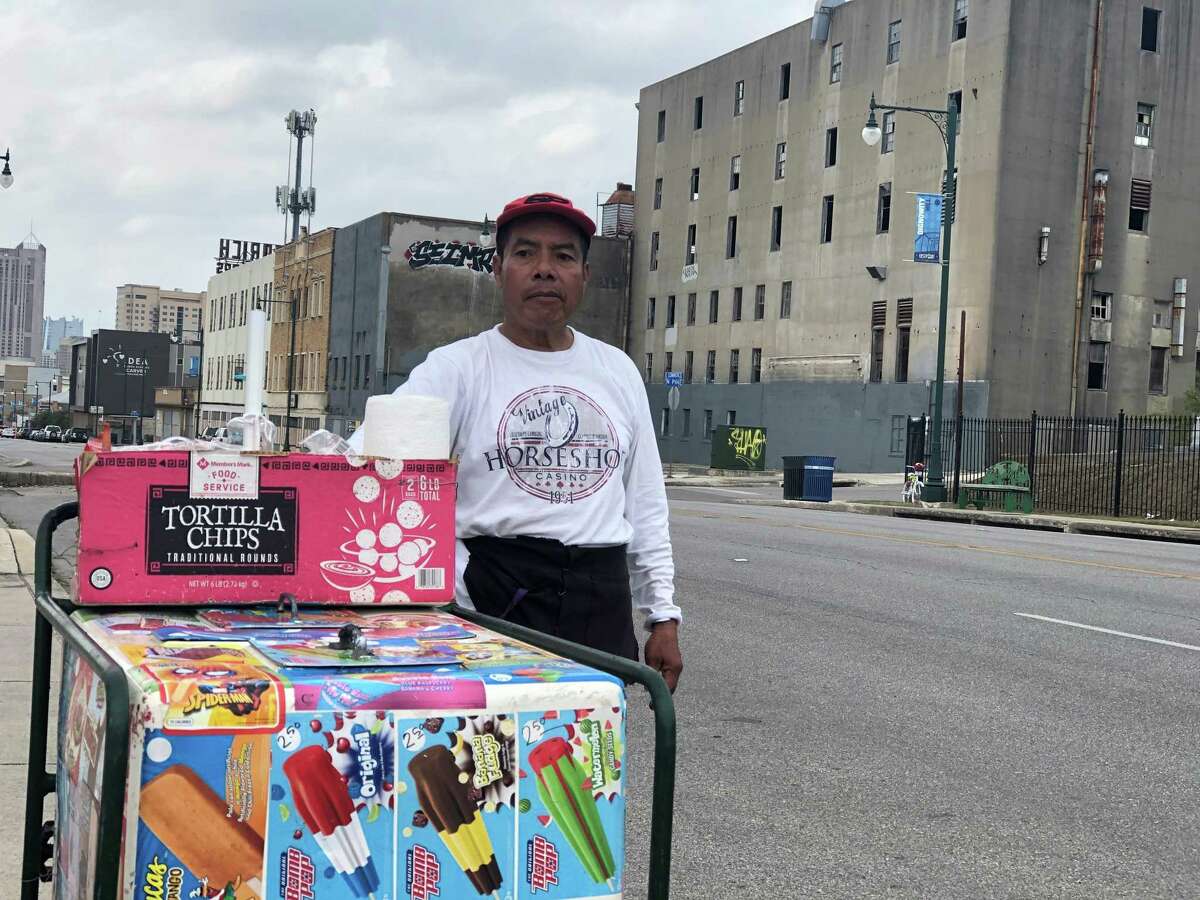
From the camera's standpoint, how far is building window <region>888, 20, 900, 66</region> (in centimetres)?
4994

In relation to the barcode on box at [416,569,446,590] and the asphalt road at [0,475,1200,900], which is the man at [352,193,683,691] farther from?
the asphalt road at [0,475,1200,900]

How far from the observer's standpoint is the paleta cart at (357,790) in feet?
7.89

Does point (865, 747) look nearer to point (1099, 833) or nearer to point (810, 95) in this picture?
point (1099, 833)

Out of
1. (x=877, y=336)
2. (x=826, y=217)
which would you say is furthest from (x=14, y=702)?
(x=826, y=217)

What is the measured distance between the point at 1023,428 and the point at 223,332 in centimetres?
6690

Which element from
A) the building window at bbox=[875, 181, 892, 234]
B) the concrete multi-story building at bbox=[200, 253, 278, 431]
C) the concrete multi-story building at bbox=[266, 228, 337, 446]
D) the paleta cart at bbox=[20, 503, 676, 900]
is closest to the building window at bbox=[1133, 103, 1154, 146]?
the building window at bbox=[875, 181, 892, 234]

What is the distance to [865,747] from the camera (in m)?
7.13

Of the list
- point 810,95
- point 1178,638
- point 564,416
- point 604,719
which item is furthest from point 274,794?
point 810,95

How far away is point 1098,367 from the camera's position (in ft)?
155

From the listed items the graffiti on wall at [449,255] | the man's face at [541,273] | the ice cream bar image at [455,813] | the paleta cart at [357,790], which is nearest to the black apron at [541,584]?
the man's face at [541,273]

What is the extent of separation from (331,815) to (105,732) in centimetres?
42

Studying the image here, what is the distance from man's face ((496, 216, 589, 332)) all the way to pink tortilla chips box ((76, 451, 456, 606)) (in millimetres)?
654

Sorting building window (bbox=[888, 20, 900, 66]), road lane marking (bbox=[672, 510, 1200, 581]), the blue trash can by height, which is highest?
building window (bbox=[888, 20, 900, 66])

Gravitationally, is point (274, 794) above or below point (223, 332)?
below
